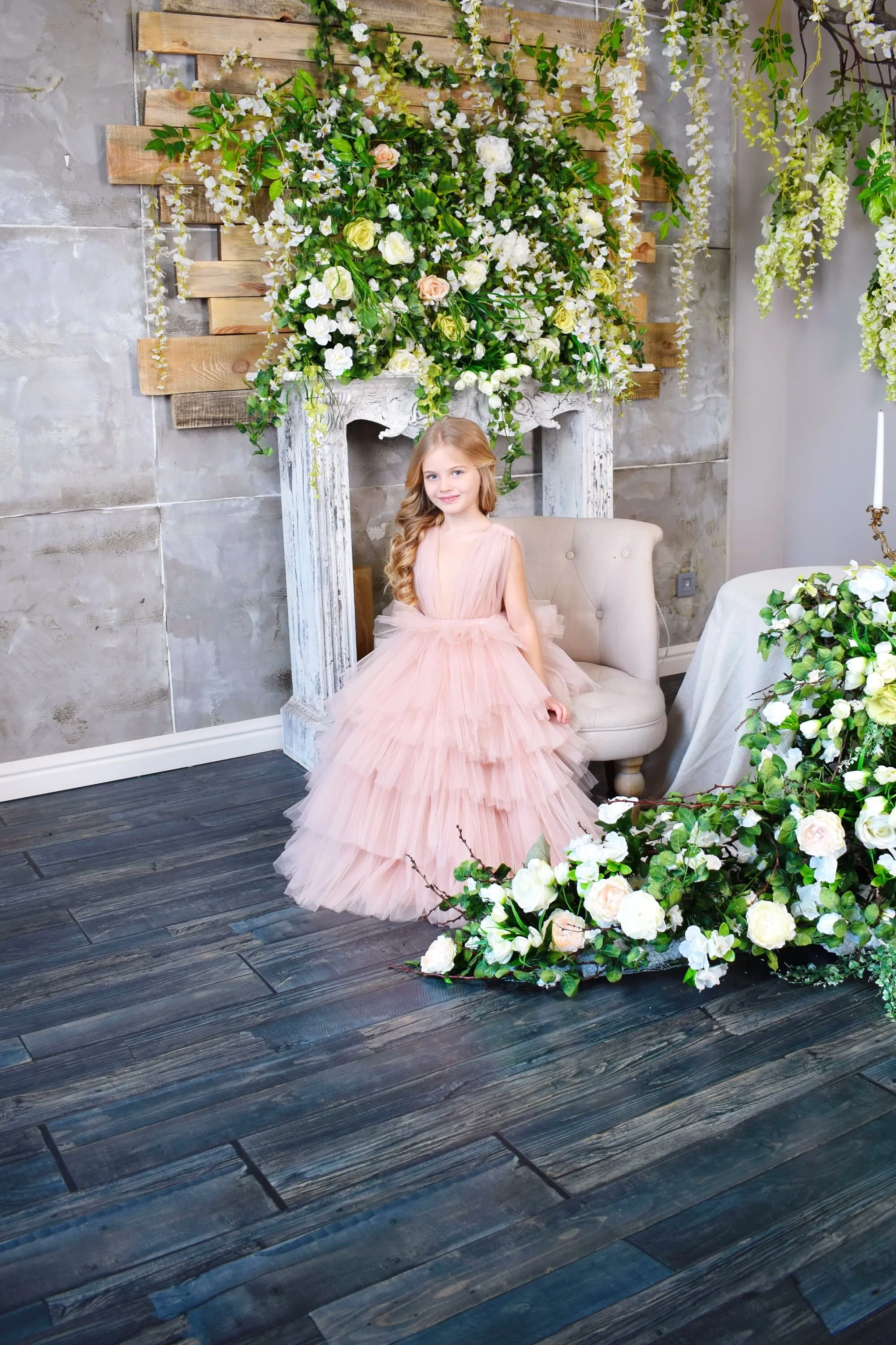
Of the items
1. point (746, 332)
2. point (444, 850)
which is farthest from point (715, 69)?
point (444, 850)

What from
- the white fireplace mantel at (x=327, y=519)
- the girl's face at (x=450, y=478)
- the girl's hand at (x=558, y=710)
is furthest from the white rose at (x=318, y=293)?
the girl's hand at (x=558, y=710)

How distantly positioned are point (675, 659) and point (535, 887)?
270cm

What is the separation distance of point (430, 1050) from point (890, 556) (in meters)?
1.35

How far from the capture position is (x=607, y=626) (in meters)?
3.35

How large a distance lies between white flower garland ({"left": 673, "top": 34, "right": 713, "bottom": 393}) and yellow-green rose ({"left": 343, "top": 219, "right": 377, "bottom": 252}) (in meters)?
1.39

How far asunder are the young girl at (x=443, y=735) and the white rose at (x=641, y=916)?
0.49 m

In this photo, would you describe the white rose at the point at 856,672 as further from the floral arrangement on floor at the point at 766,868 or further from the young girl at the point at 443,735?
the young girl at the point at 443,735

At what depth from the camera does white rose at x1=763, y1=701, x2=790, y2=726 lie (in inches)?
93.6

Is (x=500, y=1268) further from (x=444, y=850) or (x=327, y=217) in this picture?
(x=327, y=217)

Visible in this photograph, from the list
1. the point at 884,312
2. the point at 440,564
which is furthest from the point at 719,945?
the point at 884,312

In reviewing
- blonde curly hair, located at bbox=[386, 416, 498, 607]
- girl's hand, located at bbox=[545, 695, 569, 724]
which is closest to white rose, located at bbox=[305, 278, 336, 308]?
blonde curly hair, located at bbox=[386, 416, 498, 607]

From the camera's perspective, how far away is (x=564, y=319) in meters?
3.81

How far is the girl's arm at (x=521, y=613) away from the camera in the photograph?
2.94m

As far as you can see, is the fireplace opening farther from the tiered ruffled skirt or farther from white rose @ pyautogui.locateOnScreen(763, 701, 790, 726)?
white rose @ pyautogui.locateOnScreen(763, 701, 790, 726)
